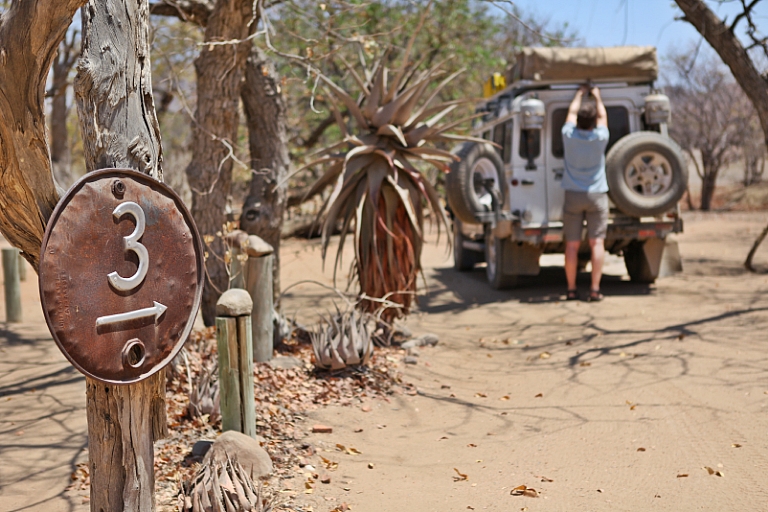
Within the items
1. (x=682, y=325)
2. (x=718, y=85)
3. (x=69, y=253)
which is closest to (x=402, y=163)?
(x=682, y=325)

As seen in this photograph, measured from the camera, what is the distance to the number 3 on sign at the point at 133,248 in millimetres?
2721

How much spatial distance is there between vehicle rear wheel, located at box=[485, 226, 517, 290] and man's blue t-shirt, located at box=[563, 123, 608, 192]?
1429 millimetres

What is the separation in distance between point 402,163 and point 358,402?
2.30 metres

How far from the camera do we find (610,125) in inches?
372

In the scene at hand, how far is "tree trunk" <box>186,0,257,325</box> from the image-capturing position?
6.43 metres

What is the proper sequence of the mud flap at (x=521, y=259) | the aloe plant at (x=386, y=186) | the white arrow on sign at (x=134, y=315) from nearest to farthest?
the white arrow on sign at (x=134, y=315) < the aloe plant at (x=386, y=186) < the mud flap at (x=521, y=259)

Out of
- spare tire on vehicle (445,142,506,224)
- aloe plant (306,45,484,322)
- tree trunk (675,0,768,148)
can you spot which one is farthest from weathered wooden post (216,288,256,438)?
tree trunk (675,0,768,148)

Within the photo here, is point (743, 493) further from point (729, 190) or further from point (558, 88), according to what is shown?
point (729, 190)

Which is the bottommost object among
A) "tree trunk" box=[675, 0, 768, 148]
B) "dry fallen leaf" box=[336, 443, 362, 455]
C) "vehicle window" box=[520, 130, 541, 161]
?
"dry fallen leaf" box=[336, 443, 362, 455]

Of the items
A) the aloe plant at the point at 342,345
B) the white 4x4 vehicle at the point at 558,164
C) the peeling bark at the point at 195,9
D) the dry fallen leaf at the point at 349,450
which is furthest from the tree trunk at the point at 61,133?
the dry fallen leaf at the point at 349,450

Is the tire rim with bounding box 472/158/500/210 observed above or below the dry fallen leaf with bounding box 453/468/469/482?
above

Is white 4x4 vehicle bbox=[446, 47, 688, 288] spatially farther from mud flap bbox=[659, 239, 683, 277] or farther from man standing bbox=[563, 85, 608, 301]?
mud flap bbox=[659, 239, 683, 277]

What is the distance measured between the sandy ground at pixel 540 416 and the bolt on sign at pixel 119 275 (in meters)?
1.47

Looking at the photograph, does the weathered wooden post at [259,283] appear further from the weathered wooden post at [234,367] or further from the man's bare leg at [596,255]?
the man's bare leg at [596,255]
